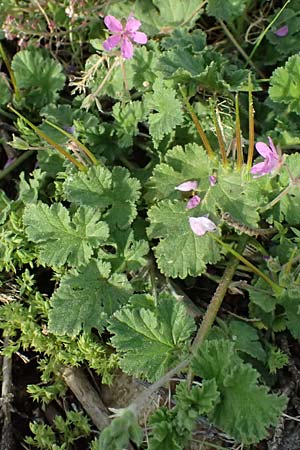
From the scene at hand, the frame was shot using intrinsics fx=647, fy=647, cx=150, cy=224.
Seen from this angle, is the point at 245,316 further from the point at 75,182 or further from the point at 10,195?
the point at 10,195

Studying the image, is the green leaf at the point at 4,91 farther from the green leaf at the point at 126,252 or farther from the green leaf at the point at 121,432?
the green leaf at the point at 121,432

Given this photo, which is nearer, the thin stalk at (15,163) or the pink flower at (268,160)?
the pink flower at (268,160)

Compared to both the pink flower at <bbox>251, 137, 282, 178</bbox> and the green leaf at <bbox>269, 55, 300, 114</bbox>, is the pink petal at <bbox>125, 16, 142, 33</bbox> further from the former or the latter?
the pink flower at <bbox>251, 137, 282, 178</bbox>

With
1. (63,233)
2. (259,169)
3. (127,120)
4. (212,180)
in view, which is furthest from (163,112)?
(63,233)

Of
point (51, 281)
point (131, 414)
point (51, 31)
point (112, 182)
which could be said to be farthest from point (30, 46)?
point (131, 414)

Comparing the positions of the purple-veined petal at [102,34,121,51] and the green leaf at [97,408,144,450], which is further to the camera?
the purple-veined petal at [102,34,121,51]

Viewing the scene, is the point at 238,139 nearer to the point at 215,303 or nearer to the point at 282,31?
the point at 215,303

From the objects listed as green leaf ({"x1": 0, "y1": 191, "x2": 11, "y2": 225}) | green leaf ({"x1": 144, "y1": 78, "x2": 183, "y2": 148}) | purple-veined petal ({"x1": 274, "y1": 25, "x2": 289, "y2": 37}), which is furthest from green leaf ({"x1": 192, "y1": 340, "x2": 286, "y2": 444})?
purple-veined petal ({"x1": 274, "y1": 25, "x2": 289, "y2": 37})

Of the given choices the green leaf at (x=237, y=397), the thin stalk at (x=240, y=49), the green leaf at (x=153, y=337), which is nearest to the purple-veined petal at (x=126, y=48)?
the thin stalk at (x=240, y=49)
